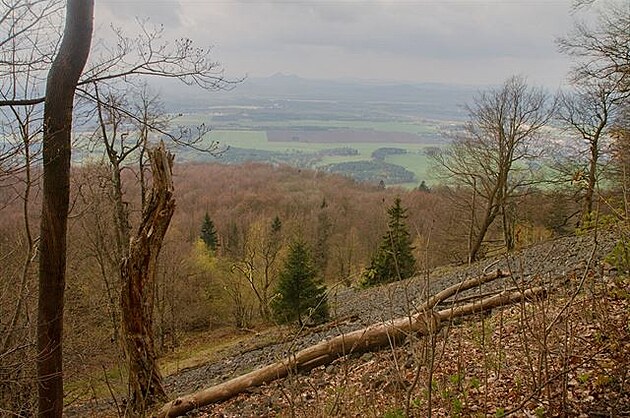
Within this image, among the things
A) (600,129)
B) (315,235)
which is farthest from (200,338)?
(600,129)

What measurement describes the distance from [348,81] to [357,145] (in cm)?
6942

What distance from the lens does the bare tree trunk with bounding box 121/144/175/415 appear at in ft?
21.5

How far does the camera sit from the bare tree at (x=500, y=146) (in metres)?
16.0

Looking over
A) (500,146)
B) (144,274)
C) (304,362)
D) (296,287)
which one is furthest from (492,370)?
(500,146)

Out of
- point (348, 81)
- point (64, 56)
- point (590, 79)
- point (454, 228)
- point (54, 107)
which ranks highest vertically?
point (348, 81)

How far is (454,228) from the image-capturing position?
19719 millimetres

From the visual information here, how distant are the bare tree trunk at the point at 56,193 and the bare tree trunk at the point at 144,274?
84.8 inches

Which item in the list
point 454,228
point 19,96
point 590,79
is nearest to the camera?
point 19,96

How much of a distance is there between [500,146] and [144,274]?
1407cm

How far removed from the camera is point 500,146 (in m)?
16.7

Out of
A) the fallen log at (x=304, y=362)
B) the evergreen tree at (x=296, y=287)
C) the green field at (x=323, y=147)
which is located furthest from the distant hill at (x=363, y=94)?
the fallen log at (x=304, y=362)

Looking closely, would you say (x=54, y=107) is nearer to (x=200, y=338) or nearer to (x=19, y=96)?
(x=19, y=96)

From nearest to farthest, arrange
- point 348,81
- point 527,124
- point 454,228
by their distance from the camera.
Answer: point 527,124
point 454,228
point 348,81

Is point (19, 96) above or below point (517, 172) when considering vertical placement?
above
